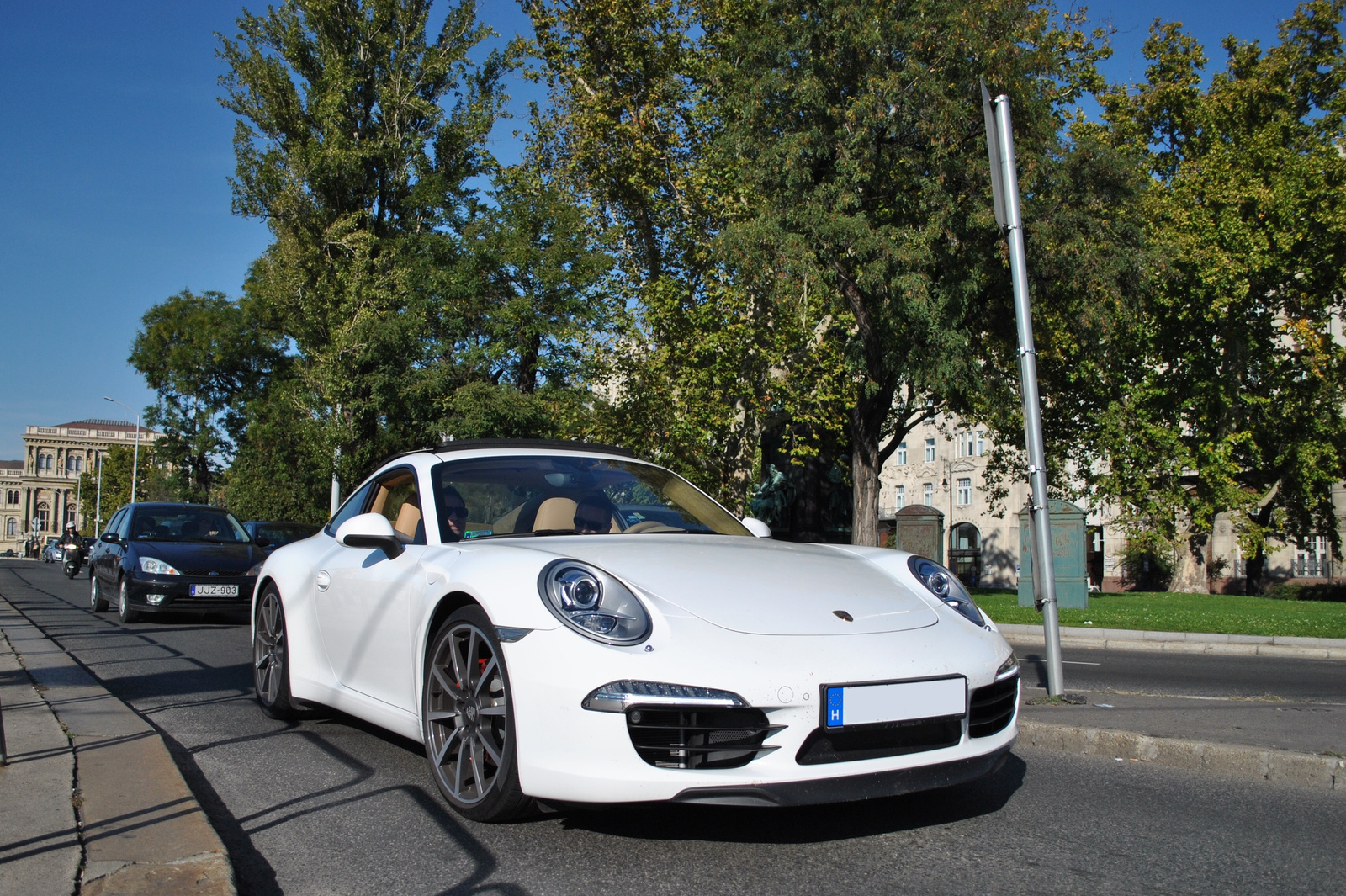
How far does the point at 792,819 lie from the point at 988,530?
2066 inches

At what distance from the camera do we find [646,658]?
10.3ft

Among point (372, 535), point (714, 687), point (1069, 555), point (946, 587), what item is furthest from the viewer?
point (1069, 555)

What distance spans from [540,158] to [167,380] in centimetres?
2614

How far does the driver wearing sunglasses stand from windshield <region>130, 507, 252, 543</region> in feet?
31.0

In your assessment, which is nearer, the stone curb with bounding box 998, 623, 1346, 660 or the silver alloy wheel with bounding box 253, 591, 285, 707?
the silver alloy wheel with bounding box 253, 591, 285, 707

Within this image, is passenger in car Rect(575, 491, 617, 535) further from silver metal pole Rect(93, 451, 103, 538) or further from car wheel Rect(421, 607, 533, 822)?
silver metal pole Rect(93, 451, 103, 538)

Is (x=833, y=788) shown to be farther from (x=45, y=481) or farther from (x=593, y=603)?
(x=45, y=481)

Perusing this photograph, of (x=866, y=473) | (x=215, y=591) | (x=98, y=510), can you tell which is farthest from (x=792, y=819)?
(x=98, y=510)

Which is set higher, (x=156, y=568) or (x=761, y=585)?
(x=761, y=585)

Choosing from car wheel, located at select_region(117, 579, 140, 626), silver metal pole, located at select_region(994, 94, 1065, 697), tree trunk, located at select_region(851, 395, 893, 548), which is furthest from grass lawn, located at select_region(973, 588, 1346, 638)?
car wheel, located at select_region(117, 579, 140, 626)

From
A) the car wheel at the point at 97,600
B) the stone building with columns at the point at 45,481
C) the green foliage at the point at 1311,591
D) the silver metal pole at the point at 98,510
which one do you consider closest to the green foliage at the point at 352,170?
the car wheel at the point at 97,600

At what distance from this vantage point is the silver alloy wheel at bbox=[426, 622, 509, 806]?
3.54m

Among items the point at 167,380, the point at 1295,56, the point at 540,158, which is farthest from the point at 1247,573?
the point at 167,380

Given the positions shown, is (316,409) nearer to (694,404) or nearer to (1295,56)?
(694,404)
